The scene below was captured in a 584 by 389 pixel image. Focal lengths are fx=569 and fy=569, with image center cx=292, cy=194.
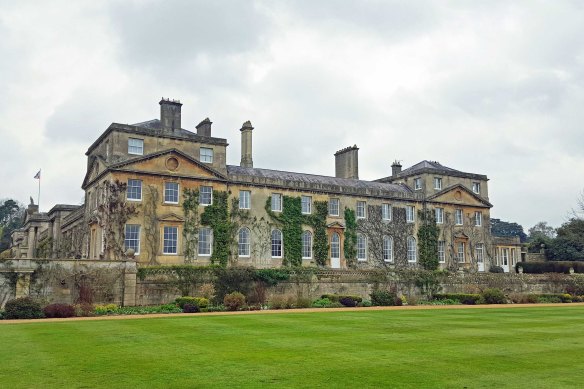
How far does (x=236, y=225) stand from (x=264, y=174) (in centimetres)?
556

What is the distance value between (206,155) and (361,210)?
14259 millimetres

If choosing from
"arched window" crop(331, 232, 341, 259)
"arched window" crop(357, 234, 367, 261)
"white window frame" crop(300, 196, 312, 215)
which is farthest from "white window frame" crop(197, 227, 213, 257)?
"arched window" crop(357, 234, 367, 261)

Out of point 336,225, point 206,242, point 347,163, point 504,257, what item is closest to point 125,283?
point 206,242

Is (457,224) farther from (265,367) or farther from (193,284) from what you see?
(265,367)

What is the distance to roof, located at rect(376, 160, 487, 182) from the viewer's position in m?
50.9

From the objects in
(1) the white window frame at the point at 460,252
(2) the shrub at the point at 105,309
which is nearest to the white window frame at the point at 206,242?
(2) the shrub at the point at 105,309

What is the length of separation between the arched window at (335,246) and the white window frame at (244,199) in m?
7.78

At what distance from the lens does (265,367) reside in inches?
446

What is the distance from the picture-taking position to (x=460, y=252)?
5141 cm

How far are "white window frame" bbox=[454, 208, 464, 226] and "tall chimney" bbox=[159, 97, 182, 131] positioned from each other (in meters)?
26.7

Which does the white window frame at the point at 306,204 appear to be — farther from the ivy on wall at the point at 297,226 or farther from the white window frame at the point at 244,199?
the white window frame at the point at 244,199

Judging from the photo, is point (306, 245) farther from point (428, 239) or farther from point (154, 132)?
point (154, 132)

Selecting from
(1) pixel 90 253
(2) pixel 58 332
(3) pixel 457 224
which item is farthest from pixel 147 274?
(3) pixel 457 224

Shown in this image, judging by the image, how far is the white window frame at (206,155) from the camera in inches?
1563
